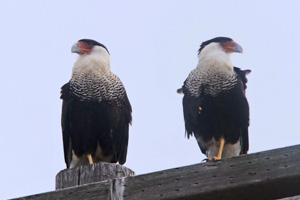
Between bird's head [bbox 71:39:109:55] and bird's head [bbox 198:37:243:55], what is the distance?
1.15 m

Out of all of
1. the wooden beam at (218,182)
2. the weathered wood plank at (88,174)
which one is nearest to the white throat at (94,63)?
the weathered wood plank at (88,174)

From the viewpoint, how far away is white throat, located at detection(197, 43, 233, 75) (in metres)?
6.16

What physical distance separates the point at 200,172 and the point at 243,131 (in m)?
3.69

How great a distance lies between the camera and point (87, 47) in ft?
21.8

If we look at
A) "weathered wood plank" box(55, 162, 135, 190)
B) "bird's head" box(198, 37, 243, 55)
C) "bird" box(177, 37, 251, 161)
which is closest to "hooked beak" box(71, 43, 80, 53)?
"bird" box(177, 37, 251, 161)

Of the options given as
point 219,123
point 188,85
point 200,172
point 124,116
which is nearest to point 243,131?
point 219,123

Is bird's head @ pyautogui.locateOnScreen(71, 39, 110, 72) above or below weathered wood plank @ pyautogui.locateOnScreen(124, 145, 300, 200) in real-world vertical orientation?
above

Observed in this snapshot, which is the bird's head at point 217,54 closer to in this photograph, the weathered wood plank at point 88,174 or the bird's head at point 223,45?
the bird's head at point 223,45

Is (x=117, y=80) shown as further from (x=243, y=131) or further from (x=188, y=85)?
(x=243, y=131)

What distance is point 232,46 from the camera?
21.4 ft

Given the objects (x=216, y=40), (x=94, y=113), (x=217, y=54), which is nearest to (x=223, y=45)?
(x=216, y=40)

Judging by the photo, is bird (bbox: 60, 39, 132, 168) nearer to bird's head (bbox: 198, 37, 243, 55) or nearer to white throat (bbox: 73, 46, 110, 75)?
white throat (bbox: 73, 46, 110, 75)

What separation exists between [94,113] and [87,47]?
878 mm

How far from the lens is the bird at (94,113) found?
6.22 metres
